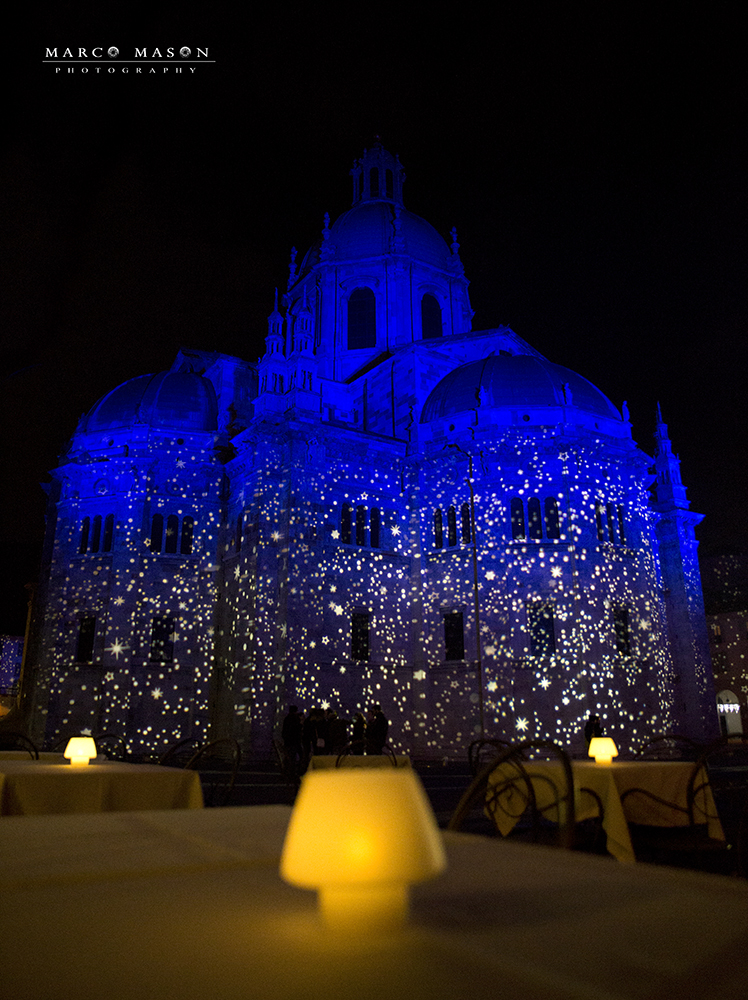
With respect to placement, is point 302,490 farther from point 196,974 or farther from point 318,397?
point 196,974

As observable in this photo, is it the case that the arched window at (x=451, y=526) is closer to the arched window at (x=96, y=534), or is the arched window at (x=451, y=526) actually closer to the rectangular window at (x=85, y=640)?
the arched window at (x=96, y=534)

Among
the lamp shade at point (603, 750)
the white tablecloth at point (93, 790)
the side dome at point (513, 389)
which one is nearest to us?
the white tablecloth at point (93, 790)

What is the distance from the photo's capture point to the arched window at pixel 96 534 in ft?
91.8

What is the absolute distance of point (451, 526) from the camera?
26984 millimetres

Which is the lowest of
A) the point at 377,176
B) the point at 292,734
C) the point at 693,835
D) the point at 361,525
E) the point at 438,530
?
the point at 693,835

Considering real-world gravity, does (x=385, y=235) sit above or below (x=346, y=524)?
above

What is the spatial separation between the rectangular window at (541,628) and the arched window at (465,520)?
3514mm

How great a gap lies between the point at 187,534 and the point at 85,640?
5584 mm

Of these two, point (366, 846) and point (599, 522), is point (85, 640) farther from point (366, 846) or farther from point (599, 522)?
point (366, 846)

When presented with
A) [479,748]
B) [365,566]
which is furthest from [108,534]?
[479,748]

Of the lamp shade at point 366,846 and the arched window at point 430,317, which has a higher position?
the arched window at point 430,317

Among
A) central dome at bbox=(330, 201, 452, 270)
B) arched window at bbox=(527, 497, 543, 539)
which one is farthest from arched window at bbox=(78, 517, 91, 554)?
central dome at bbox=(330, 201, 452, 270)

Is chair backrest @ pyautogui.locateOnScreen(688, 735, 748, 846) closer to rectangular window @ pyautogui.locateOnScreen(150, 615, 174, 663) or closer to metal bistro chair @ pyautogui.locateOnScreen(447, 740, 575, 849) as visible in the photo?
metal bistro chair @ pyautogui.locateOnScreen(447, 740, 575, 849)

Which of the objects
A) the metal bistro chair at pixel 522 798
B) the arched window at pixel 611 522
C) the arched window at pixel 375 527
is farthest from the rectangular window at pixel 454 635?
the metal bistro chair at pixel 522 798
